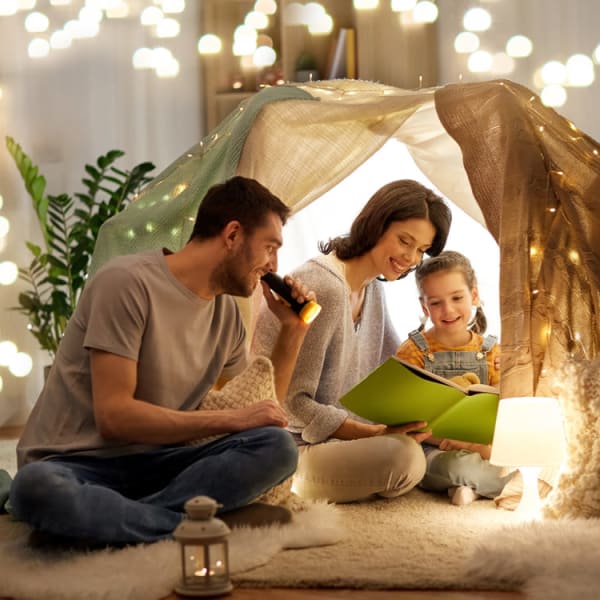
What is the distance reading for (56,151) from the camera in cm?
463

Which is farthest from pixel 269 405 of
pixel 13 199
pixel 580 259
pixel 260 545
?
pixel 13 199

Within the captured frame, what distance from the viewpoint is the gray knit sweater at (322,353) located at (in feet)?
8.30

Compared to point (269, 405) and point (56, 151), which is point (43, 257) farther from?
point (269, 405)

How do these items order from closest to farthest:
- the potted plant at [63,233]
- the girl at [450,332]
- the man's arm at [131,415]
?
the man's arm at [131,415]
the girl at [450,332]
the potted plant at [63,233]

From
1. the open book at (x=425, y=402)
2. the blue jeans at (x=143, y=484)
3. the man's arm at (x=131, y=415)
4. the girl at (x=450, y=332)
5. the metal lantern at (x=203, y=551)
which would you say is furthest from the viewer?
the girl at (x=450, y=332)

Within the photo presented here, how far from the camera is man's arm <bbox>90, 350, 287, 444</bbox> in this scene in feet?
6.57

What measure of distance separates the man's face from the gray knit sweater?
38 centimetres

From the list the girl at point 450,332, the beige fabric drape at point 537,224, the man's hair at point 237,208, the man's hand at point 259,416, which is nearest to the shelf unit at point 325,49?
the girl at point 450,332

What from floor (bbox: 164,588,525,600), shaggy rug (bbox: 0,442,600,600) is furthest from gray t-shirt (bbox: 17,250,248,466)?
floor (bbox: 164,588,525,600)

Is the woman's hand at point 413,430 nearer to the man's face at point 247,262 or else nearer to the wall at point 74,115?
the man's face at point 247,262

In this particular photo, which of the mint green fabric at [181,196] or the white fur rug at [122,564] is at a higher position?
the mint green fabric at [181,196]

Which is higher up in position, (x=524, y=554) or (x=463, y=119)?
(x=463, y=119)

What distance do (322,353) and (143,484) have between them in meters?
0.62

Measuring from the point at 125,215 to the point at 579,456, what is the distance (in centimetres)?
131
